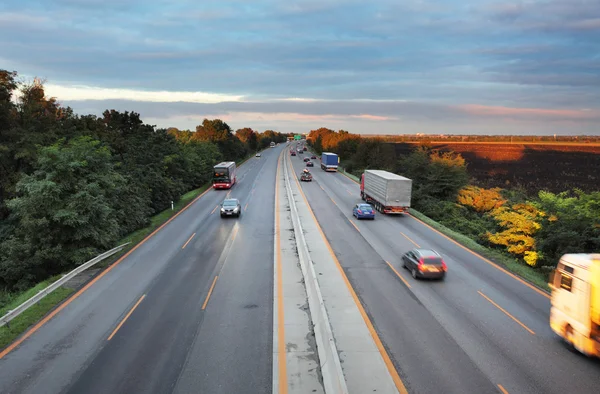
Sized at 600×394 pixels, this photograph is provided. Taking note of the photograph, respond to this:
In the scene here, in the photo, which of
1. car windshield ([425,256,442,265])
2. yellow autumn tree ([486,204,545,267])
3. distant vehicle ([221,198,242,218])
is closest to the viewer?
car windshield ([425,256,442,265])

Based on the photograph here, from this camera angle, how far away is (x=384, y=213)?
35.3 m

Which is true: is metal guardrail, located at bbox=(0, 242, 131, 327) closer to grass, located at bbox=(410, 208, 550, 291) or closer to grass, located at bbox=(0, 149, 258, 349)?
grass, located at bbox=(0, 149, 258, 349)

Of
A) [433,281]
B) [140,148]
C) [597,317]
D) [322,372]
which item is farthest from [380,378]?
[140,148]

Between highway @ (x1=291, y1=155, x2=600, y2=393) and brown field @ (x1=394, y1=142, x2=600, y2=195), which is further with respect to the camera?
brown field @ (x1=394, y1=142, x2=600, y2=195)

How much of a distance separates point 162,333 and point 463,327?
1048 centimetres

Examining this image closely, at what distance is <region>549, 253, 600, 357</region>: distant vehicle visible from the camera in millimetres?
10672

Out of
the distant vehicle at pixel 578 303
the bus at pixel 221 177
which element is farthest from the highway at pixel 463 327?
the bus at pixel 221 177

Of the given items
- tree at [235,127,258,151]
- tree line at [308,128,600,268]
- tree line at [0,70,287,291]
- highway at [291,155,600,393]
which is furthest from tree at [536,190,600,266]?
tree at [235,127,258,151]

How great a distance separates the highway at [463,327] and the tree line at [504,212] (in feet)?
13.8

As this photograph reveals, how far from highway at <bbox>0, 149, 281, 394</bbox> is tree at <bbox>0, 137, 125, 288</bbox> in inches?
125

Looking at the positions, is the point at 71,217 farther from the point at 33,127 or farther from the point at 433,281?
the point at 433,281

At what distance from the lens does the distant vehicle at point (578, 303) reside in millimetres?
10672

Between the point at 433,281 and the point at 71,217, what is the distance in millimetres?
19694

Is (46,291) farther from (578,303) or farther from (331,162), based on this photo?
(331,162)
